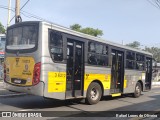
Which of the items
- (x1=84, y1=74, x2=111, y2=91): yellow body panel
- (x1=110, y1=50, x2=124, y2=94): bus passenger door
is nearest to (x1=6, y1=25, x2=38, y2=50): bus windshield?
(x1=84, y1=74, x2=111, y2=91): yellow body panel

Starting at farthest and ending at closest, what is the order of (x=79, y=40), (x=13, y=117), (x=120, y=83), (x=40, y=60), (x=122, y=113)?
(x=120, y=83) → (x=79, y=40) → (x=122, y=113) → (x=40, y=60) → (x=13, y=117)

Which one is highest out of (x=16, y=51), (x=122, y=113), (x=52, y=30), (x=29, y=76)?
(x=52, y=30)

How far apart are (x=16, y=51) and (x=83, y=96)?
320 centimetres

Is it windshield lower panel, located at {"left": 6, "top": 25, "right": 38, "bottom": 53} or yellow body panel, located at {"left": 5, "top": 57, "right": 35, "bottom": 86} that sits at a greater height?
windshield lower panel, located at {"left": 6, "top": 25, "right": 38, "bottom": 53}

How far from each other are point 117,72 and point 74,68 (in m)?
3.87

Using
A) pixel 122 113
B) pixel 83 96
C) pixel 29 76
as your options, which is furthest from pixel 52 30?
pixel 122 113

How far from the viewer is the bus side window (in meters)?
10.4

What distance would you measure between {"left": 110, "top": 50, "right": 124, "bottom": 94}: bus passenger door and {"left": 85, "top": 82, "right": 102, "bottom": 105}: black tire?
1.43 m

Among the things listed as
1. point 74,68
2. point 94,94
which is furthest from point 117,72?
point 74,68

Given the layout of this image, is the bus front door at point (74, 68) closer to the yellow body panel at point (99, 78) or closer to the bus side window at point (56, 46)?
the yellow body panel at point (99, 78)

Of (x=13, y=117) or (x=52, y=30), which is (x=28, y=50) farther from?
(x=13, y=117)

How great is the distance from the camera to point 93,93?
41.7 feet

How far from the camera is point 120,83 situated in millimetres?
15086

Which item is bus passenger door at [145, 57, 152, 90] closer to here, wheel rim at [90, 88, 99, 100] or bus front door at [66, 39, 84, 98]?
wheel rim at [90, 88, 99, 100]
